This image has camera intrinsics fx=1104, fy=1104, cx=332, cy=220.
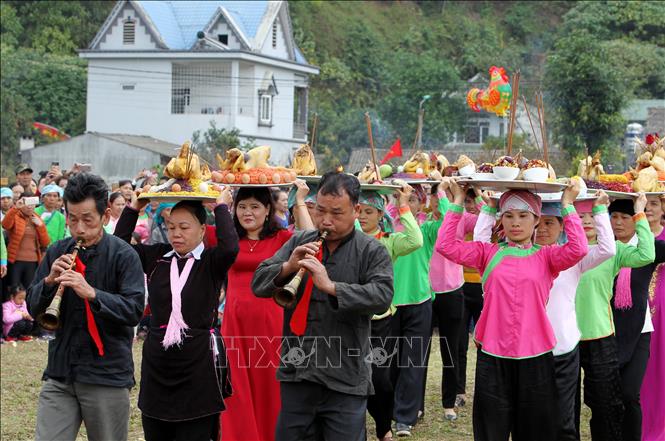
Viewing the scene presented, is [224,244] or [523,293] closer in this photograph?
[224,244]

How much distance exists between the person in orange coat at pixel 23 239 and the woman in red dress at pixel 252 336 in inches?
307

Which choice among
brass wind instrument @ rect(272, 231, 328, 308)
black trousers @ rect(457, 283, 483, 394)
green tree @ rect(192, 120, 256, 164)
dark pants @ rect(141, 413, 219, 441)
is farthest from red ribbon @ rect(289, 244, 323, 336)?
green tree @ rect(192, 120, 256, 164)

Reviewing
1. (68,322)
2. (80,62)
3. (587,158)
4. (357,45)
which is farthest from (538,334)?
(357,45)

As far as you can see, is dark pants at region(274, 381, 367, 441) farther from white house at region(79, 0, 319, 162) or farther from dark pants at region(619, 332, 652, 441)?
white house at region(79, 0, 319, 162)

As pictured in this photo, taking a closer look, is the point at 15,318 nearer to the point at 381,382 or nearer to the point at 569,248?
the point at 381,382

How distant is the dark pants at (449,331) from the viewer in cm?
983

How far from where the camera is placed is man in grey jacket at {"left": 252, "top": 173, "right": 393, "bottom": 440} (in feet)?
18.4

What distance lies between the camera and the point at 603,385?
7641mm

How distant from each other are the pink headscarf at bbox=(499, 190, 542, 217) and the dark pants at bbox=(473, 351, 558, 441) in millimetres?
871

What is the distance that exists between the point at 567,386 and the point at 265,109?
125ft

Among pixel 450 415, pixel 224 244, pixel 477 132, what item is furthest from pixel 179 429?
pixel 477 132

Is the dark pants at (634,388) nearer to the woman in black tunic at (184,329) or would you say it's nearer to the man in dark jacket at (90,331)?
the woman in black tunic at (184,329)

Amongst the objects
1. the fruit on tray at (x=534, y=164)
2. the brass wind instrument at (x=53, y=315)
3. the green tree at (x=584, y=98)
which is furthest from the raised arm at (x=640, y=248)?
the green tree at (x=584, y=98)

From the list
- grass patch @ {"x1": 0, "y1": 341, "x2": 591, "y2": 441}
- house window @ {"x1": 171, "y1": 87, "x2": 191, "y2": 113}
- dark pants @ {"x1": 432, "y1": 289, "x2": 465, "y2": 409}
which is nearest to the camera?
grass patch @ {"x1": 0, "y1": 341, "x2": 591, "y2": 441}
